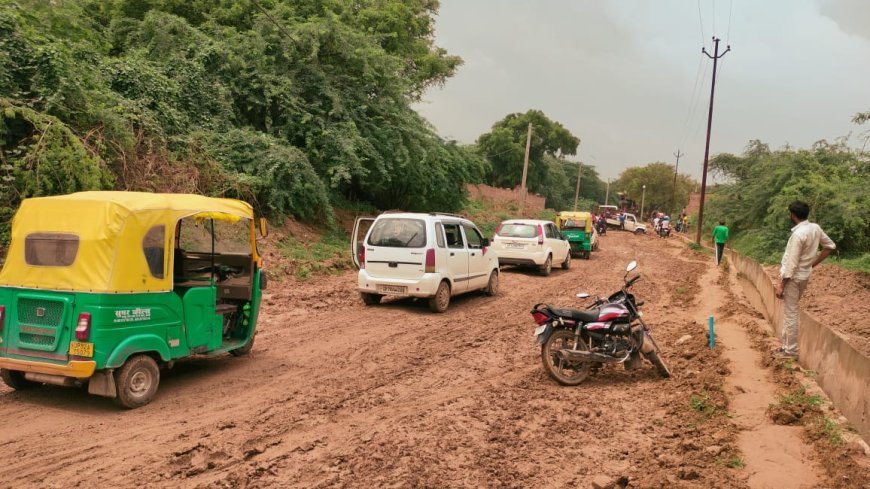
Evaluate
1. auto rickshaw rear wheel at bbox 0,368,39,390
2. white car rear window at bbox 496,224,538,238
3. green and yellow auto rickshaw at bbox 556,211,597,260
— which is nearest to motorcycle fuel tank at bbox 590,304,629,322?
auto rickshaw rear wheel at bbox 0,368,39,390

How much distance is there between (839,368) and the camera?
18.7ft

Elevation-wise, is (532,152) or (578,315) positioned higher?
(532,152)

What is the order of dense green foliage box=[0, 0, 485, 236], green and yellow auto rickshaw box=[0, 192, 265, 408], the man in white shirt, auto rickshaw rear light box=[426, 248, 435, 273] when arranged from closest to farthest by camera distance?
1. green and yellow auto rickshaw box=[0, 192, 265, 408]
2. the man in white shirt
3. auto rickshaw rear light box=[426, 248, 435, 273]
4. dense green foliage box=[0, 0, 485, 236]

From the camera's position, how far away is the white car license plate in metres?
10.5

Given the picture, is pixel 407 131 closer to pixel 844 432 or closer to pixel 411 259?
pixel 411 259

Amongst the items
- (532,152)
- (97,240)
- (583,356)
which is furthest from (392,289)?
(532,152)

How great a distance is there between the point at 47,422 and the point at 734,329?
9600 millimetres

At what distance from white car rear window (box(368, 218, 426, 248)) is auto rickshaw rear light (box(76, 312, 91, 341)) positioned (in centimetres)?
603

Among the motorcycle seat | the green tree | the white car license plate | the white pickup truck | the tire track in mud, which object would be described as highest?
the green tree

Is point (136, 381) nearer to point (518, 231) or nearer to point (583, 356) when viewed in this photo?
point (583, 356)

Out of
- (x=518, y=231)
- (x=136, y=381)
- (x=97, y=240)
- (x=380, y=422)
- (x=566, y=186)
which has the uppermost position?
(x=566, y=186)

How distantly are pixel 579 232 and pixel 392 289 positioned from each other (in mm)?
16502

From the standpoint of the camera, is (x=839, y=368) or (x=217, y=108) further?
(x=217, y=108)

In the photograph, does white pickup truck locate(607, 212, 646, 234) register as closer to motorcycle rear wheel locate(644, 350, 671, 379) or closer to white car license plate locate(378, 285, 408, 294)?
white car license plate locate(378, 285, 408, 294)
